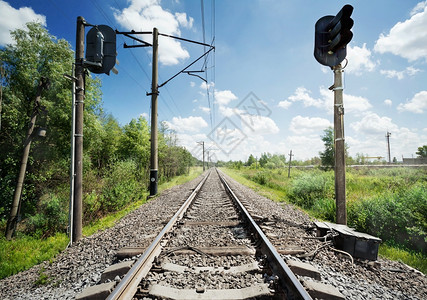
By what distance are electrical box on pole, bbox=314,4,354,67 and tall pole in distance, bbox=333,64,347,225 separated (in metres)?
0.25

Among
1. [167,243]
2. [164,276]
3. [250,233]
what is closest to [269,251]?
[250,233]

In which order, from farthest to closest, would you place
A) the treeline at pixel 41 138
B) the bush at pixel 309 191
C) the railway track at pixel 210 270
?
the treeline at pixel 41 138, the bush at pixel 309 191, the railway track at pixel 210 270

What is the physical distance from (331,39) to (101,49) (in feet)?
15.3

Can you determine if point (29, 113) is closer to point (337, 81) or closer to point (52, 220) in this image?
point (52, 220)

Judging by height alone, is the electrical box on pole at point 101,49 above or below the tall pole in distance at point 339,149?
above

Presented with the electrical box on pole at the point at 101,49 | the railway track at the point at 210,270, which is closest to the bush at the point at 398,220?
the railway track at the point at 210,270

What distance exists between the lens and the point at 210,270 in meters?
2.38

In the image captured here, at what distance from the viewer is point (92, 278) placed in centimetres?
233

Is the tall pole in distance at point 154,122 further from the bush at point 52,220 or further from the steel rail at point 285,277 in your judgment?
the steel rail at point 285,277

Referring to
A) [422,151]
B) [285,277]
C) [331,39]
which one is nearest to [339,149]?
[331,39]

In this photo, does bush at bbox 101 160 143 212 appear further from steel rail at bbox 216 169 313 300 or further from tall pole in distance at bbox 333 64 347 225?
tall pole in distance at bbox 333 64 347 225

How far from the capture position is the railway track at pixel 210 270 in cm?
188

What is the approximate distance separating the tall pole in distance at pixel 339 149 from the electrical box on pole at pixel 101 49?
4759 millimetres

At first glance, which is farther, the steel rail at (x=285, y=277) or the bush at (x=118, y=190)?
the bush at (x=118, y=190)
